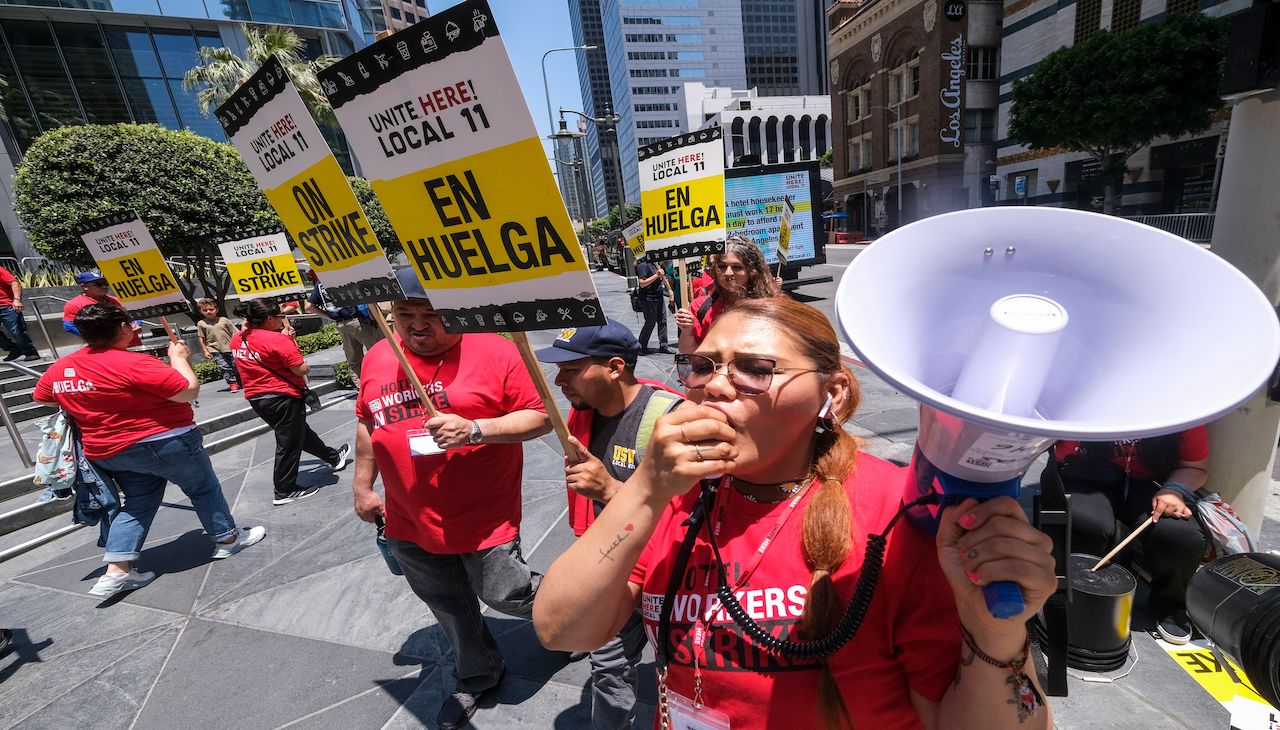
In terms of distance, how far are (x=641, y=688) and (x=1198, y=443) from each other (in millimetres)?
2883

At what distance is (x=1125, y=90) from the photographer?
20828 mm

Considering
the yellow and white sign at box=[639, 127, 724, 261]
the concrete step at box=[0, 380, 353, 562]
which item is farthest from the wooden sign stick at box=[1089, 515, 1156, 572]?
the concrete step at box=[0, 380, 353, 562]

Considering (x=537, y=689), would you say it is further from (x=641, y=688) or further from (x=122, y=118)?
(x=122, y=118)

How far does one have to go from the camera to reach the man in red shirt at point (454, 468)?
7.29ft

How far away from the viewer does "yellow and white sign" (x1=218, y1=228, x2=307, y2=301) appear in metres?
6.14

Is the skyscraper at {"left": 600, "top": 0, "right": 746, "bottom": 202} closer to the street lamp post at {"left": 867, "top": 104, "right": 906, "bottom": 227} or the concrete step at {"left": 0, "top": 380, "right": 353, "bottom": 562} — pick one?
the street lamp post at {"left": 867, "top": 104, "right": 906, "bottom": 227}

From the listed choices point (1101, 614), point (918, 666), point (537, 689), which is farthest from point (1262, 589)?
point (537, 689)

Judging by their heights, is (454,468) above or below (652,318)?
above

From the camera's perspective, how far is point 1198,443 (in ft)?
8.48

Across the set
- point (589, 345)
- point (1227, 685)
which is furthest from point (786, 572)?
point (1227, 685)

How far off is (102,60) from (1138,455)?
30419 millimetres

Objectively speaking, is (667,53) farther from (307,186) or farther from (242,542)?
(307,186)

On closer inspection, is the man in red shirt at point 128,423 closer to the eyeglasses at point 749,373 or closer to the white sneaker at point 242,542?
the white sneaker at point 242,542

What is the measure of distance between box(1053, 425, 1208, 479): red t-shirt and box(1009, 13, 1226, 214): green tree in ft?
84.2
